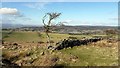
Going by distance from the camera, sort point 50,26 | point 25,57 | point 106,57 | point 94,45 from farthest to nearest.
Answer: point 50,26, point 94,45, point 25,57, point 106,57

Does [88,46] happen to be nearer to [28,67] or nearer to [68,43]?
[68,43]

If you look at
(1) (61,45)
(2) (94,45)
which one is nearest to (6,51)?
(1) (61,45)

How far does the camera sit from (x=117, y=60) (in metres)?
42.8

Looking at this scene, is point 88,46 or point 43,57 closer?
point 43,57

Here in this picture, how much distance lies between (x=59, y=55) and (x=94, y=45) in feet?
45.8

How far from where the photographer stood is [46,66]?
4266 cm

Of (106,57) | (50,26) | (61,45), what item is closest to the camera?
(106,57)

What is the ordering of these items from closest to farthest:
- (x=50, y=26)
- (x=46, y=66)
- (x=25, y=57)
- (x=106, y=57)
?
(x=46, y=66)
(x=106, y=57)
(x=25, y=57)
(x=50, y=26)

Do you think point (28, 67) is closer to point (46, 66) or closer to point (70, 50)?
point (46, 66)

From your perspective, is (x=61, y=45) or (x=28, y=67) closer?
(x=28, y=67)

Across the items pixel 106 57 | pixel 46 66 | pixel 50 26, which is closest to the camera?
pixel 46 66

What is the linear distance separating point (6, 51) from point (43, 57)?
14.0 meters

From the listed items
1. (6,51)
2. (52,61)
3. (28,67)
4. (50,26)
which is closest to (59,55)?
(52,61)

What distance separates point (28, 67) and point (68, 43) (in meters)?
16.2
